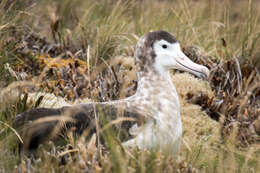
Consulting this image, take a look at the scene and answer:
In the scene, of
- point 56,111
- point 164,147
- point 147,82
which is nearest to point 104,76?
point 147,82

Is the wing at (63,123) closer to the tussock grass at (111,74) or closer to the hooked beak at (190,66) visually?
the tussock grass at (111,74)

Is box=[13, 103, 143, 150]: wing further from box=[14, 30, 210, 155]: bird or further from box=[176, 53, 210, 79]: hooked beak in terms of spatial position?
box=[176, 53, 210, 79]: hooked beak

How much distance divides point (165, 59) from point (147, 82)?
0.22m

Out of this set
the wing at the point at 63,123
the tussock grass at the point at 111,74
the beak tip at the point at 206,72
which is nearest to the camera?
the tussock grass at the point at 111,74

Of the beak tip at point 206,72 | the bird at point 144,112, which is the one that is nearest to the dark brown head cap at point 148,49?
the bird at point 144,112

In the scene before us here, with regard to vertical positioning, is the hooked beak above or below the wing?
above

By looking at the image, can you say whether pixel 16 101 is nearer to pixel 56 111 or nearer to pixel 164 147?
pixel 56 111

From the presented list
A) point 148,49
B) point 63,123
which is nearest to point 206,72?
point 148,49

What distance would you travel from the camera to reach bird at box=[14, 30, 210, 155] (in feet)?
8.98

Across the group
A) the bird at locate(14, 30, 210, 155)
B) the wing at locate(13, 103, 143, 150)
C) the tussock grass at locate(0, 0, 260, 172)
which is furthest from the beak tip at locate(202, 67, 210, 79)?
the wing at locate(13, 103, 143, 150)

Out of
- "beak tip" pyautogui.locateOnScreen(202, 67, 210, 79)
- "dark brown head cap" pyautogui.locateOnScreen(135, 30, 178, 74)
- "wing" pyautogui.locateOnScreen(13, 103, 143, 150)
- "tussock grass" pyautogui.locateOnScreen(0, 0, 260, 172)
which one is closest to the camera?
"tussock grass" pyautogui.locateOnScreen(0, 0, 260, 172)

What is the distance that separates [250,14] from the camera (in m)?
4.48

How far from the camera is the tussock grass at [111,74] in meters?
2.38

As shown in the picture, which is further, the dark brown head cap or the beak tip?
the dark brown head cap
